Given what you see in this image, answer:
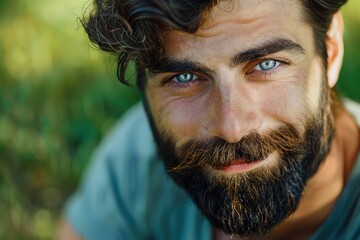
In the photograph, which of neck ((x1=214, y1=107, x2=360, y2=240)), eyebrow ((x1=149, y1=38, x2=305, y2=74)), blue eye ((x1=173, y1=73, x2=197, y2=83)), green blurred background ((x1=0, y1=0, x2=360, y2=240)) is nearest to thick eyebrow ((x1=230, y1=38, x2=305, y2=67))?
eyebrow ((x1=149, y1=38, x2=305, y2=74))

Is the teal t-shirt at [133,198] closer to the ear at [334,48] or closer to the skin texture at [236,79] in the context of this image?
the ear at [334,48]

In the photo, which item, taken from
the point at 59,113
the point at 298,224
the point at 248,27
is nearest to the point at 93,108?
the point at 59,113

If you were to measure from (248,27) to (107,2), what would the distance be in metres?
0.25

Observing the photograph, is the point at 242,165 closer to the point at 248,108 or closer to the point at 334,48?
the point at 248,108

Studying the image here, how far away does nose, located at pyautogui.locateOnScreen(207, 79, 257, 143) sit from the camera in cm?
143

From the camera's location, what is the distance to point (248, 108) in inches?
57.0

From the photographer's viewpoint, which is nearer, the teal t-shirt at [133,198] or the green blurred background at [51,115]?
the teal t-shirt at [133,198]

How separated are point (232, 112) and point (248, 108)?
0.11 feet

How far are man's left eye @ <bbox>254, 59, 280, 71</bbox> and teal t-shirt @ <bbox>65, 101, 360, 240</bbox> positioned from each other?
0.40 metres

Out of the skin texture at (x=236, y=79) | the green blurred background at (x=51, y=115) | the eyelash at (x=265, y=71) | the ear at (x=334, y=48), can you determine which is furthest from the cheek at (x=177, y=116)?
the green blurred background at (x=51, y=115)

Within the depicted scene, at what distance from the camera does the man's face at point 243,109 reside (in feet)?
4.73

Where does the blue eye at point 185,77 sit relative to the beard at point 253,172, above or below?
above

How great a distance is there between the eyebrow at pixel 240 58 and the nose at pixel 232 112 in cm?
4

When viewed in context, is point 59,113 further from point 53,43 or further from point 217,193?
point 217,193
